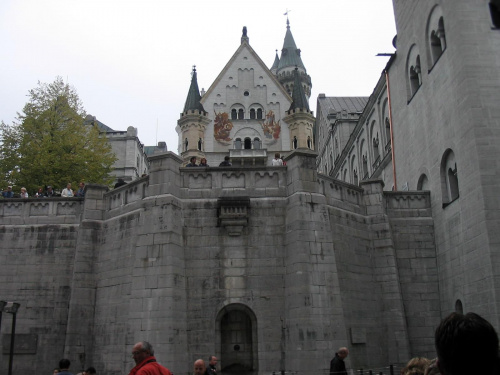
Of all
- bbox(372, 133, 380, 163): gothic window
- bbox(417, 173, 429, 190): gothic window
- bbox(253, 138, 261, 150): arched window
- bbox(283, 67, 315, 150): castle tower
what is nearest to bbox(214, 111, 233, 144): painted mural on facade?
bbox(253, 138, 261, 150): arched window

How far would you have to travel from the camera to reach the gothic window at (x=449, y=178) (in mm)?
21781

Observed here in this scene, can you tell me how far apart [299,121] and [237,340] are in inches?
1852

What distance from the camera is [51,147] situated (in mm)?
31672

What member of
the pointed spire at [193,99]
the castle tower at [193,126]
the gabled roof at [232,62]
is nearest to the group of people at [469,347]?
the castle tower at [193,126]

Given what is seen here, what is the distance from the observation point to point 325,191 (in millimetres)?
19859

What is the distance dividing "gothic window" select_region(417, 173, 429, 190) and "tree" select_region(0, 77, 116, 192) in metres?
19.6

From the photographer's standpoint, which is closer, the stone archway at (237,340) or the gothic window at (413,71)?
the stone archway at (237,340)

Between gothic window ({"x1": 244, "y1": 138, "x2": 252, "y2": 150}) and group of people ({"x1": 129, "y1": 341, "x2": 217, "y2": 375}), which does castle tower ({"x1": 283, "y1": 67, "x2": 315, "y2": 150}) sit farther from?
group of people ({"x1": 129, "y1": 341, "x2": 217, "y2": 375})

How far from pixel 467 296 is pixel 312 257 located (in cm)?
664

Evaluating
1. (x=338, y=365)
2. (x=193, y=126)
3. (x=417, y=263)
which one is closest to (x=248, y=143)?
(x=193, y=126)

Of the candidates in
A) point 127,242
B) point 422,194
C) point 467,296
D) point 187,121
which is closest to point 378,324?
point 467,296

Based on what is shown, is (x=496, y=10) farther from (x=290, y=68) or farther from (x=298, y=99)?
(x=290, y=68)

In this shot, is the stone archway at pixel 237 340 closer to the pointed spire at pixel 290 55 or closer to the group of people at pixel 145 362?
the group of people at pixel 145 362

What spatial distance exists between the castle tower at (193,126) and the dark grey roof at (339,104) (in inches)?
571
